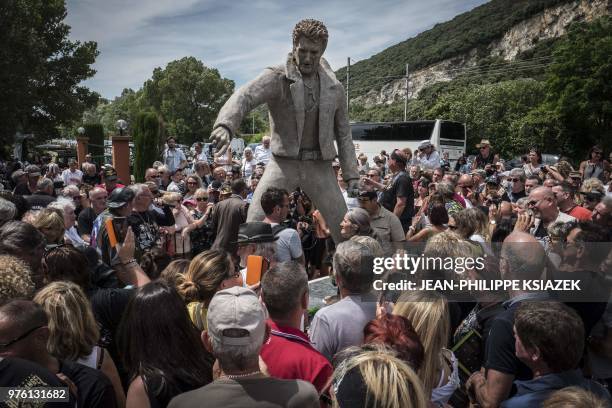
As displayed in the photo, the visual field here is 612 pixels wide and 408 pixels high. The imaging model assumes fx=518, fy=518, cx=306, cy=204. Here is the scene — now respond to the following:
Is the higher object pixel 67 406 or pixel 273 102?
pixel 273 102

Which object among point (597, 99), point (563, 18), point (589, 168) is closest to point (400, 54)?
point (563, 18)

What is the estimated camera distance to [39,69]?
26.2 m

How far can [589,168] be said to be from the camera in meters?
10.7

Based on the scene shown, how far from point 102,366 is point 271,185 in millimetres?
2802

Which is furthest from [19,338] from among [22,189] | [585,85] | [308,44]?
[585,85]

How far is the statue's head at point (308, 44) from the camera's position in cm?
477

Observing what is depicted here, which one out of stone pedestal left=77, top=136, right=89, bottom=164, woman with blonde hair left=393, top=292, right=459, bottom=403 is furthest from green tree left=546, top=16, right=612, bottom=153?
woman with blonde hair left=393, top=292, right=459, bottom=403

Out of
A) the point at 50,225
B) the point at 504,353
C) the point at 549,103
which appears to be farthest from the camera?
the point at 549,103

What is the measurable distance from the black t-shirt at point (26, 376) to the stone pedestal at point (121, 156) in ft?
44.8

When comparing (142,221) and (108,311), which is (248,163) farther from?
(108,311)

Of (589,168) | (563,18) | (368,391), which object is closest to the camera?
(368,391)

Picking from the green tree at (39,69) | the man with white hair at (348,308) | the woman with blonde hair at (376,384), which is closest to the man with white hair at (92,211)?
the man with white hair at (348,308)

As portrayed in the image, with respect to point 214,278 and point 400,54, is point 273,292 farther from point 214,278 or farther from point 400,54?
point 400,54

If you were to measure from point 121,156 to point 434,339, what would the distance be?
14164 millimetres
